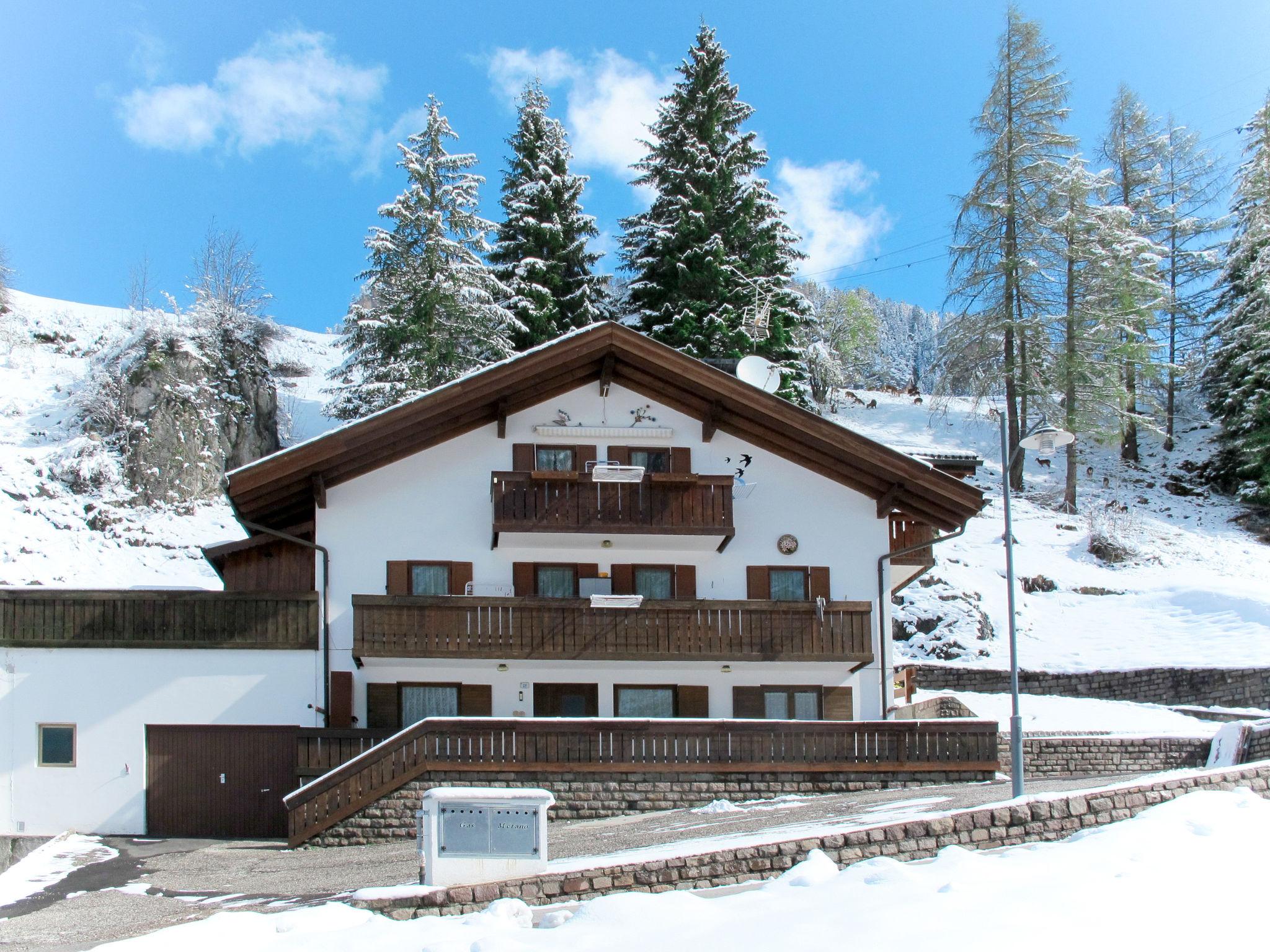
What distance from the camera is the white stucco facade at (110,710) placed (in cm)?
2094

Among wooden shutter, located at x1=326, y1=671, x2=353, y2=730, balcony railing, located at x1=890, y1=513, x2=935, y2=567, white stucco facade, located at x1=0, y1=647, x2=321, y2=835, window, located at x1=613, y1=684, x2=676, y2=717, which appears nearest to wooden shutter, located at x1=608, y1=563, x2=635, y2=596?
window, located at x1=613, y1=684, x2=676, y2=717

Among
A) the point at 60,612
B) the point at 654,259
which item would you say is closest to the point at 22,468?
the point at 60,612

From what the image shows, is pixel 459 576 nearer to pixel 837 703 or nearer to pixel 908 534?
pixel 837 703

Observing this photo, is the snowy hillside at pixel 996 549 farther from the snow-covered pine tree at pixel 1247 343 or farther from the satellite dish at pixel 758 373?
the satellite dish at pixel 758 373

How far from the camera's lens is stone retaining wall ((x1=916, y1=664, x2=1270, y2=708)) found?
29891 mm

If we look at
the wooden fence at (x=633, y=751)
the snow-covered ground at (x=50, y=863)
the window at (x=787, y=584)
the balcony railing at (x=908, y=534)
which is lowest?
the snow-covered ground at (x=50, y=863)

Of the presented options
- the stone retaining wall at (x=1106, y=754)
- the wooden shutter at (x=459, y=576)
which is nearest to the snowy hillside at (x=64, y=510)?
the wooden shutter at (x=459, y=576)

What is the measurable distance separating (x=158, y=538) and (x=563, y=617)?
18.9 meters

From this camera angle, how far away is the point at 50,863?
18.1m

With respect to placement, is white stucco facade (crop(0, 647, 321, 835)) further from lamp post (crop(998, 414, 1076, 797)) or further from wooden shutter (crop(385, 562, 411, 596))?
lamp post (crop(998, 414, 1076, 797))

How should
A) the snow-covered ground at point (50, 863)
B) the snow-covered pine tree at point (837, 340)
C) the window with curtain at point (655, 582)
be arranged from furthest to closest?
1. the snow-covered pine tree at point (837, 340)
2. the window with curtain at point (655, 582)
3. the snow-covered ground at point (50, 863)

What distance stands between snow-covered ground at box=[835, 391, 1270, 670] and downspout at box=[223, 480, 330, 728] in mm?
17596

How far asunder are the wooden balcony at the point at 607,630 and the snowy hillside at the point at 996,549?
1091 centimetres

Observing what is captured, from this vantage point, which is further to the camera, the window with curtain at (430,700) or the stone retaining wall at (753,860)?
the window with curtain at (430,700)
